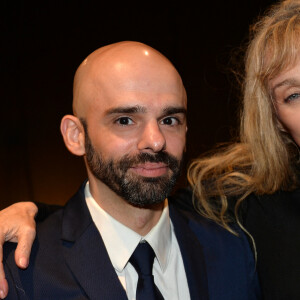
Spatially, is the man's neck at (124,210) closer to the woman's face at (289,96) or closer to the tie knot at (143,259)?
the tie knot at (143,259)

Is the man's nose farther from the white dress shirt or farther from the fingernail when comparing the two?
the fingernail

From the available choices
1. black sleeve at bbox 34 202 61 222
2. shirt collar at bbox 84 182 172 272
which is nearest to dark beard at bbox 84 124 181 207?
shirt collar at bbox 84 182 172 272

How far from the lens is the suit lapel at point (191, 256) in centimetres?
165

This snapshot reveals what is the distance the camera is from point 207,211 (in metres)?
1.92

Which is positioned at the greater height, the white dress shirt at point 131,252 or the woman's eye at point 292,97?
the woman's eye at point 292,97

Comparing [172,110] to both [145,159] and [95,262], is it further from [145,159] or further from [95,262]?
[95,262]

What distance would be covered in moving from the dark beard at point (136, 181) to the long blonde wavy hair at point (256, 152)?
39cm

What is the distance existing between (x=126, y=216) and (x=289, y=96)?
2.42 feet

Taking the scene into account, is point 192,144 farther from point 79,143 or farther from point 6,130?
point 79,143

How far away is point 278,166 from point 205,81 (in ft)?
6.55

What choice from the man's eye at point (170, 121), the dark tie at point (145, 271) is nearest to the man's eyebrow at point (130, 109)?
the man's eye at point (170, 121)

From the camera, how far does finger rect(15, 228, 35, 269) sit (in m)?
1.45

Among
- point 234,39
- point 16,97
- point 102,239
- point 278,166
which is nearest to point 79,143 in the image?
point 102,239

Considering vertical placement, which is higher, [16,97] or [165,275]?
[16,97]
